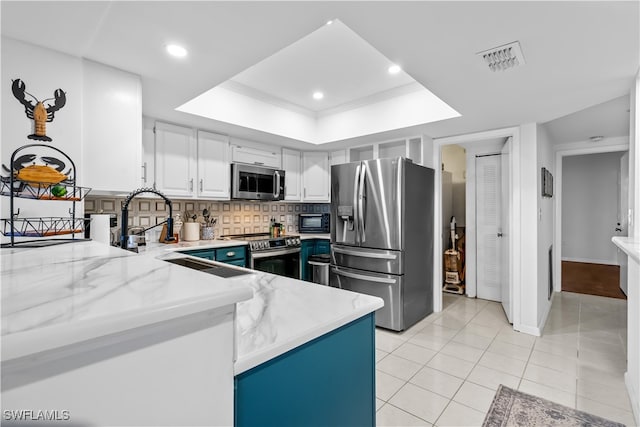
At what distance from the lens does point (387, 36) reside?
5.48ft

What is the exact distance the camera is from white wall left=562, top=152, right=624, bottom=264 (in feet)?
20.8

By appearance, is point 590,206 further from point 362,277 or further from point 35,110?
point 35,110

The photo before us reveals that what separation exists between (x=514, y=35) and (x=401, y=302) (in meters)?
2.39

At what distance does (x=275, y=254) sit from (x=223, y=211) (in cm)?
93

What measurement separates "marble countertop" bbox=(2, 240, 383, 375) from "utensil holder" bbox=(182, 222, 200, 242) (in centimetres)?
264

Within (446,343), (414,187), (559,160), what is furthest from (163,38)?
(559,160)

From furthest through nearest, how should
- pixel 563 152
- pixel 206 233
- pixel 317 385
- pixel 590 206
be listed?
pixel 590 206 < pixel 563 152 < pixel 206 233 < pixel 317 385

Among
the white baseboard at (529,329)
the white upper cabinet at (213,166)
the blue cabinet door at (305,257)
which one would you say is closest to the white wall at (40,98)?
the white upper cabinet at (213,166)

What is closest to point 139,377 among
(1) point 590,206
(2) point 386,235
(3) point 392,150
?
(2) point 386,235

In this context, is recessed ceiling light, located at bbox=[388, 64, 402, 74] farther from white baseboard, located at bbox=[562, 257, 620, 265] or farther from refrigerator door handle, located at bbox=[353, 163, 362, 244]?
white baseboard, located at bbox=[562, 257, 620, 265]

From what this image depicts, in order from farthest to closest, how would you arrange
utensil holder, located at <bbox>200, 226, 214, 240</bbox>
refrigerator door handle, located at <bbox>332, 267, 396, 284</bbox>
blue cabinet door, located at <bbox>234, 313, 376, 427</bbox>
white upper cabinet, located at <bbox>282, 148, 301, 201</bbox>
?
white upper cabinet, located at <bbox>282, 148, 301, 201</bbox> < utensil holder, located at <bbox>200, 226, 214, 240</bbox> < refrigerator door handle, located at <bbox>332, 267, 396, 284</bbox> < blue cabinet door, located at <bbox>234, 313, 376, 427</bbox>

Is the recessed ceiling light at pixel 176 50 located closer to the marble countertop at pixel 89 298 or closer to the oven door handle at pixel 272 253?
the marble countertop at pixel 89 298

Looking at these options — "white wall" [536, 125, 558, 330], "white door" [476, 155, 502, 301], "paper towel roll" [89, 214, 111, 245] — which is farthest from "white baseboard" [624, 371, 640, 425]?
"paper towel roll" [89, 214, 111, 245]

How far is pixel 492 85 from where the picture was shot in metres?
2.26
